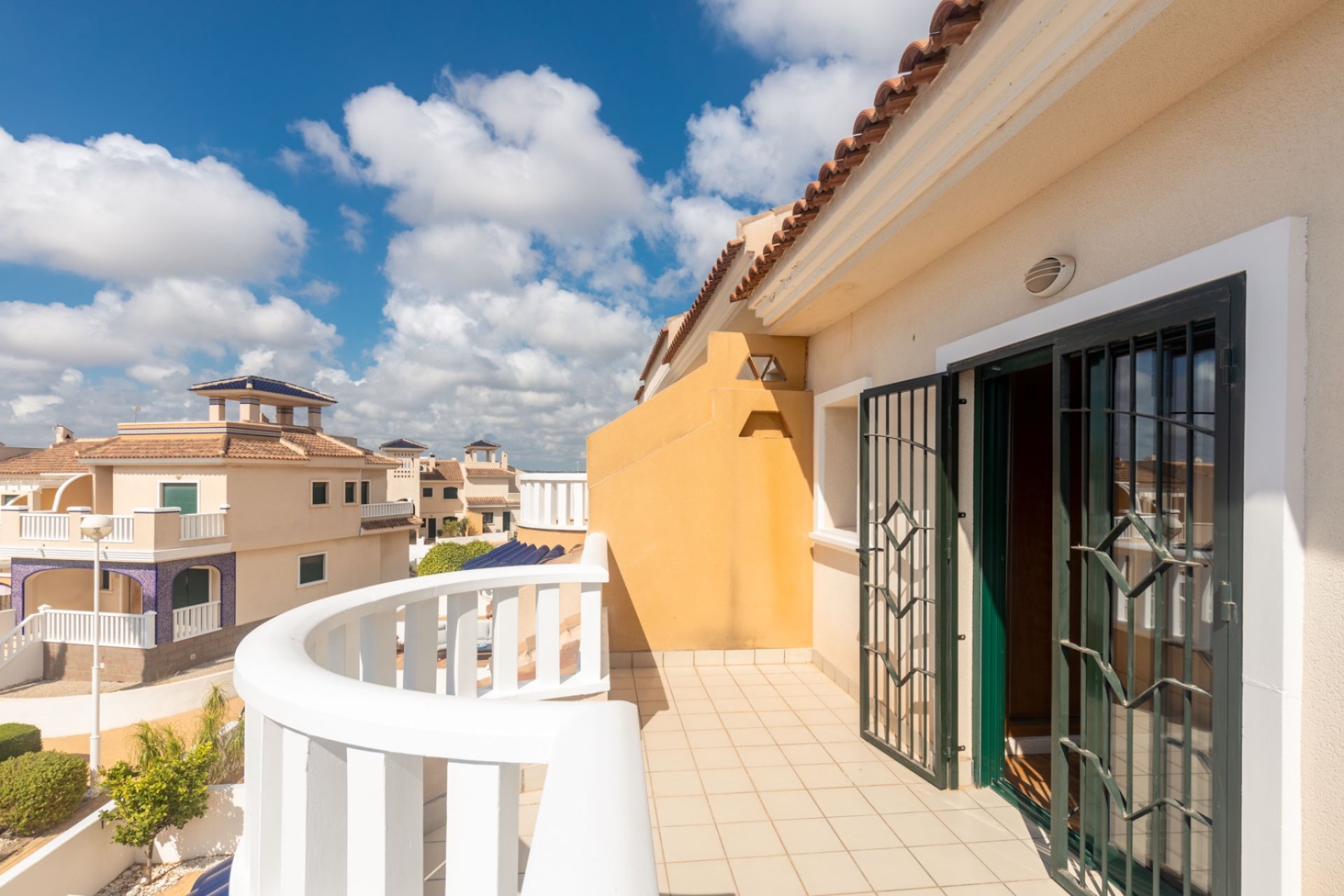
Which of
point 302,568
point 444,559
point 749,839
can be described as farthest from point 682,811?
point 444,559

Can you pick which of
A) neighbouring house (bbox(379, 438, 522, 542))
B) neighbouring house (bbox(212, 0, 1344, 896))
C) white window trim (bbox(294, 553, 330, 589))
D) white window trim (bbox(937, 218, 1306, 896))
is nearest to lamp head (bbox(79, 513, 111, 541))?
white window trim (bbox(294, 553, 330, 589))

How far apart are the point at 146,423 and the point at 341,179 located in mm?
15002

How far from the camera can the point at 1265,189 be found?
6.75 feet

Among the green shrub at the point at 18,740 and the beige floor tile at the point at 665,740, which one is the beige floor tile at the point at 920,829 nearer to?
the beige floor tile at the point at 665,740

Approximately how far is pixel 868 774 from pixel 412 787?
3.75m

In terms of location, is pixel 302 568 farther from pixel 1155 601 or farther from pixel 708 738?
pixel 1155 601

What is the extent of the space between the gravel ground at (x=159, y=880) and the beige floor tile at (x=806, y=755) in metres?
8.43

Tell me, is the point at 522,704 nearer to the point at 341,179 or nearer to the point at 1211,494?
the point at 1211,494

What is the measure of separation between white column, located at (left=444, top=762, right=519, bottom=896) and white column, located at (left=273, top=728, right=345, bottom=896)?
12.2 inches

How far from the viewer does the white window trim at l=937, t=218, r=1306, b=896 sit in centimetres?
194

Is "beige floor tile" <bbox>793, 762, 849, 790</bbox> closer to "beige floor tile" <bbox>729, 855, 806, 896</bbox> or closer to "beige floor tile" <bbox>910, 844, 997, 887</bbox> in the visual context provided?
"beige floor tile" <bbox>910, 844, 997, 887</bbox>

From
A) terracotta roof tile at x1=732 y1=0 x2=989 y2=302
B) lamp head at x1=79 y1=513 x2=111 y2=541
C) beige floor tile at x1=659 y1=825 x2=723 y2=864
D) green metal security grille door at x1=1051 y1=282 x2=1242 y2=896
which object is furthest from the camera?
lamp head at x1=79 y1=513 x2=111 y2=541

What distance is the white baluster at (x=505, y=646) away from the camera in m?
3.16

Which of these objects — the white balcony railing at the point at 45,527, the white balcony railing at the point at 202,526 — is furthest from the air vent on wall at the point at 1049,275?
the white balcony railing at the point at 45,527
